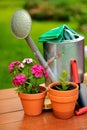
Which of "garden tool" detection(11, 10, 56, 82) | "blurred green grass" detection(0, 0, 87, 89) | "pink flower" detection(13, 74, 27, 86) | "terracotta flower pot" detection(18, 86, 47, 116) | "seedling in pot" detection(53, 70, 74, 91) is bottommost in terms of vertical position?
"blurred green grass" detection(0, 0, 87, 89)

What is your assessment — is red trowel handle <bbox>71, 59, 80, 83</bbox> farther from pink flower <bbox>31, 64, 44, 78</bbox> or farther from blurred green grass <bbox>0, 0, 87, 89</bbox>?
blurred green grass <bbox>0, 0, 87, 89</bbox>

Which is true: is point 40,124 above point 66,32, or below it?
below

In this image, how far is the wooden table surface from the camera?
149 cm

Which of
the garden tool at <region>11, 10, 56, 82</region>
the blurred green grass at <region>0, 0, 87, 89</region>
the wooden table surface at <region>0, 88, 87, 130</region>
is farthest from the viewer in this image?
the blurred green grass at <region>0, 0, 87, 89</region>

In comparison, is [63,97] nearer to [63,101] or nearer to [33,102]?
[63,101]

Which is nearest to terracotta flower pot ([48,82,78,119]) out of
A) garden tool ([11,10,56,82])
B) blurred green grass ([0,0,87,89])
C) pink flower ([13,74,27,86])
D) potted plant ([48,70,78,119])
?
potted plant ([48,70,78,119])

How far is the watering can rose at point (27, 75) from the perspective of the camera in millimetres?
1551

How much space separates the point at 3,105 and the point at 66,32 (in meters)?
0.45

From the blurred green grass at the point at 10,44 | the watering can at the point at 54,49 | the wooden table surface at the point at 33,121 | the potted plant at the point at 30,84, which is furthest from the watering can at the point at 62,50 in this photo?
the blurred green grass at the point at 10,44

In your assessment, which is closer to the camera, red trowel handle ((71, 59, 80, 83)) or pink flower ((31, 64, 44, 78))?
pink flower ((31, 64, 44, 78))

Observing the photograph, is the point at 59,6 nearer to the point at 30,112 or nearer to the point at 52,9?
the point at 52,9

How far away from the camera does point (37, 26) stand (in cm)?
645

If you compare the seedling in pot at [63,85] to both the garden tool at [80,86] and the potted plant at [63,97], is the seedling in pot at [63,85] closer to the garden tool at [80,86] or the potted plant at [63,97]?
the potted plant at [63,97]

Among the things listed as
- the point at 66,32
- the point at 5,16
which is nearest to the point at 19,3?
the point at 5,16
